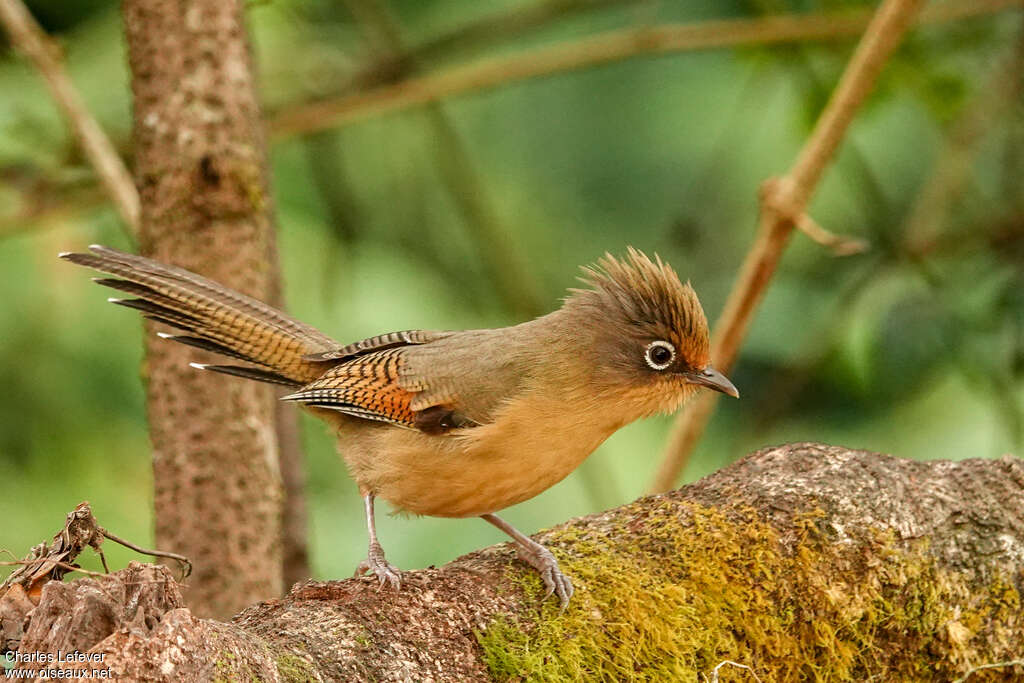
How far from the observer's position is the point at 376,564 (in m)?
3.43

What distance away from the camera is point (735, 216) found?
25.8ft

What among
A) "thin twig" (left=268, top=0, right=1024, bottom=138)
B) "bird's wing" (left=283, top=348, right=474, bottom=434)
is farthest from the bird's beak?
"thin twig" (left=268, top=0, right=1024, bottom=138)

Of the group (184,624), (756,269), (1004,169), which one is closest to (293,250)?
(756,269)

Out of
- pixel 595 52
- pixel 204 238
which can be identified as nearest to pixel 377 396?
pixel 204 238

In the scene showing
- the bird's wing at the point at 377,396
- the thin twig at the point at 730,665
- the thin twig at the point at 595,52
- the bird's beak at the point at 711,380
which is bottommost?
the thin twig at the point at 730,665

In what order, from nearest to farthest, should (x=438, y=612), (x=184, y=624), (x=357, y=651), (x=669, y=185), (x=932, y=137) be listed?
(x=184, y=624), (x=357, y=651), (x=438, y=612), (x=932, y=137), (x=669, y=185)

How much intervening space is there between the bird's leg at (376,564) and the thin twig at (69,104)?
1.44 meters

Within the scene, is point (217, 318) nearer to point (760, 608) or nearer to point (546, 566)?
point (546, 566)

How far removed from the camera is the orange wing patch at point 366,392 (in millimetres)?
4230

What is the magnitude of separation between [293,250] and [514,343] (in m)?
3.09

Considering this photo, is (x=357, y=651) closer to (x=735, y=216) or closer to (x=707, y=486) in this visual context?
(x=707, y=486)

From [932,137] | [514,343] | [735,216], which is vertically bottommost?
[514,343]

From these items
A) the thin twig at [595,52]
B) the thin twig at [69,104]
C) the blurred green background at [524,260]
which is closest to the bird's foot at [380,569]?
the thin twig at [69,104]

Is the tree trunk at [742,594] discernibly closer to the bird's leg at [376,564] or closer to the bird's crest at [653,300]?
the bird's leg at [376,564]
